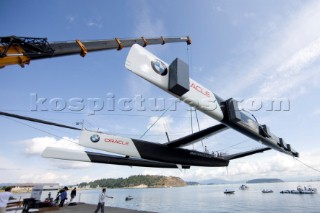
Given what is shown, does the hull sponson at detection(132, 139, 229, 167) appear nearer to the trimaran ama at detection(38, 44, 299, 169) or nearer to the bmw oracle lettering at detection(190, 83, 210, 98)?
the trimaran ama at detection(38, 44, 299, 169)

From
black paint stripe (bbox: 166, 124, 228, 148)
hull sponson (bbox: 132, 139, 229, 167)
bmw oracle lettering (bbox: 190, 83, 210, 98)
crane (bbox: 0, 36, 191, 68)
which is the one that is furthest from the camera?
crane (bbox: 0, 36, 191, 68)

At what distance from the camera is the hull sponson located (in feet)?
22.2

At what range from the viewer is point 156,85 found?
3449mm

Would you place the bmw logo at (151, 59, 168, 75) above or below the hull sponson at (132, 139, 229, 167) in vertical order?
above

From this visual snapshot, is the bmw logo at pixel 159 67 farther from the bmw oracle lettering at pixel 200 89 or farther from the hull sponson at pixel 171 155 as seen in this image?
the hull sponson at pixel 171 155

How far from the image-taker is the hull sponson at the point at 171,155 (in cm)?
677

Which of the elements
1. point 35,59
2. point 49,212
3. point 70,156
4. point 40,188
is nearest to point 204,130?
Result: point 70,156

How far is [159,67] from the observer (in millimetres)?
3531

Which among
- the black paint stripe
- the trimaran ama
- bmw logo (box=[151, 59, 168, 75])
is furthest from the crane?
bmw logo (box=[151, 59, 168, 75])

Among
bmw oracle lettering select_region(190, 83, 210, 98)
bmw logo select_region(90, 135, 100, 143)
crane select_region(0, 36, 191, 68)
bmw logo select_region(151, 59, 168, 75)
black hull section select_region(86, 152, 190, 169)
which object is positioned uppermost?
crane select_region(0, 36, 191, 68)

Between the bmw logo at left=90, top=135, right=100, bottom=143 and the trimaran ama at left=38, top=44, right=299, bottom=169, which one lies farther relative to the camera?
the bmw logo at left=90, top=135, right=100, bottom=143

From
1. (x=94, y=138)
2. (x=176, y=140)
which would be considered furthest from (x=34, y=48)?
(x=176, y=140)

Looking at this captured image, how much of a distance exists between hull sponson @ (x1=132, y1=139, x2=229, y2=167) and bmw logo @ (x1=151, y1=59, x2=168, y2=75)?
3.76 meters

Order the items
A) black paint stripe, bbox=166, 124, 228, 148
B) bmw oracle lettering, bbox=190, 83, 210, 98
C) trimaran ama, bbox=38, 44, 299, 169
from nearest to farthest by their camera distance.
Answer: trimaran ama, bbox=38, 44, 299, 169 → bmw oracle lettering, bbox=190, 83, 210, 98 → black paint stripe, bbox=166, 124, 228, 148
